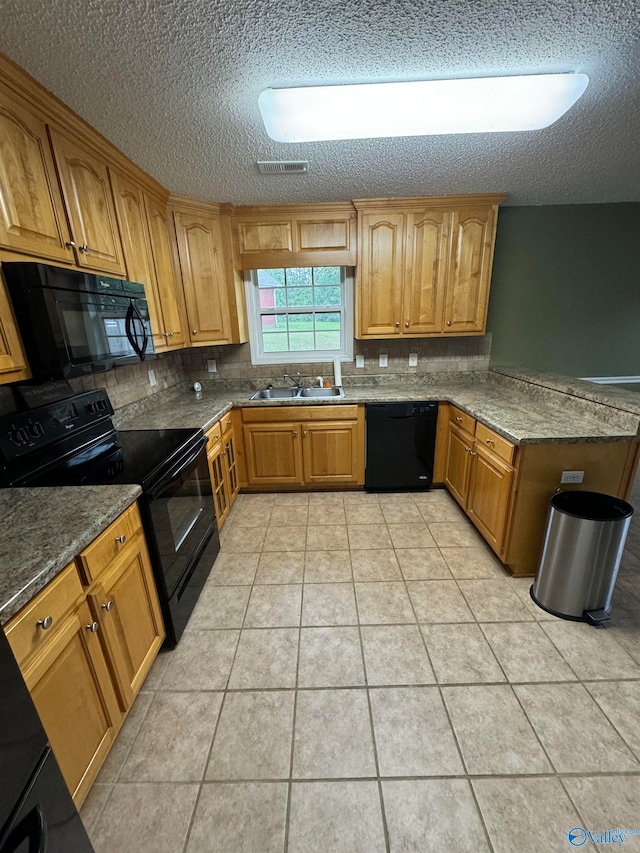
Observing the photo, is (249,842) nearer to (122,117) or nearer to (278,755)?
(278,755)

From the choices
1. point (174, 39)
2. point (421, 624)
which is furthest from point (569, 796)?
point (174, 39)

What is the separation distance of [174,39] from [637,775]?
9.60 feet

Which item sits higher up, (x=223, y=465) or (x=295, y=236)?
(x=295, y=236)

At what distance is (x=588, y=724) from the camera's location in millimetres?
1310

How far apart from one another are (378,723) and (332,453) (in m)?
1.91

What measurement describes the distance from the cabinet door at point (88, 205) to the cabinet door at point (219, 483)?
1.26 metres

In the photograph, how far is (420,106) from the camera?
4.90 ft

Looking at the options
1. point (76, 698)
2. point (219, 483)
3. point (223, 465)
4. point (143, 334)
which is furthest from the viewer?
point (223, 465)

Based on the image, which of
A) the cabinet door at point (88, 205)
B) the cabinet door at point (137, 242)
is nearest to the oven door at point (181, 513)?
the cabinet door at point (137, 242)

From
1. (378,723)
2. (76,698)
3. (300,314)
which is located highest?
(300,314)

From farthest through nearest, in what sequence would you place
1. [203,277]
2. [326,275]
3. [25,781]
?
[326,275] < [203,277] < [25,781]

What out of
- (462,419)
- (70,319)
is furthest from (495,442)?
(70,319)

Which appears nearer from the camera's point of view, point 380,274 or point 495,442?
point 495,442

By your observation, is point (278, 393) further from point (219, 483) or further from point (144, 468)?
point (144, 468)
